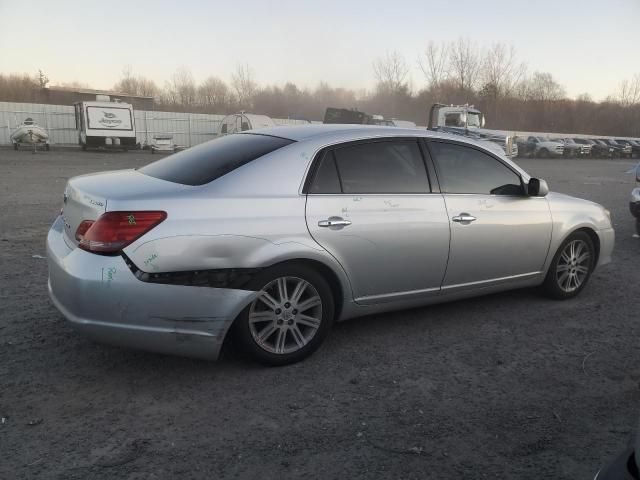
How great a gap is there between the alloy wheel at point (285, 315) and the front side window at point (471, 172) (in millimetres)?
1385

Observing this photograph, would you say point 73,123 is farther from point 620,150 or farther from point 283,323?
point 620,150

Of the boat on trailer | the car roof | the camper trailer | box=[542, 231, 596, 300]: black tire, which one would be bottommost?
box=[542, 231, 596, 300]: black tire

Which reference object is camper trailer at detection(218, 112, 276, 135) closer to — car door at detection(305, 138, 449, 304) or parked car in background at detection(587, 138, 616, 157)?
car door at detection(305, 138, 449, 304)

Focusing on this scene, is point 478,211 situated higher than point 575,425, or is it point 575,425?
point 478,211

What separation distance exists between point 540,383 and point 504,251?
1279 millimetres

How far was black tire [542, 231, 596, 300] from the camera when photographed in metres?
4.71

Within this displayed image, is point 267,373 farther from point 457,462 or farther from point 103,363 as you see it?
point 457,462

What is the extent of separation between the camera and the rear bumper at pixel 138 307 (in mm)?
2830

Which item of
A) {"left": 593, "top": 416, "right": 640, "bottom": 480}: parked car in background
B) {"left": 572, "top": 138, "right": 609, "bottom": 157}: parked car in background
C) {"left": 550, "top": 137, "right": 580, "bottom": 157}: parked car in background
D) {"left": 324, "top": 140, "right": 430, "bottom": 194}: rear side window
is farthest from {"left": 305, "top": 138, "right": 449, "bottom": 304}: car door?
{"left": 572, "top": 138, "right": 609, "bottom": 157}: parked car in background

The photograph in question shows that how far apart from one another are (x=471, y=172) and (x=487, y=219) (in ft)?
1.31

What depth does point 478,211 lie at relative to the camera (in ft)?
13.4

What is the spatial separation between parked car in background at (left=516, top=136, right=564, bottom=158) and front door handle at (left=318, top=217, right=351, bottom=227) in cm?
3964

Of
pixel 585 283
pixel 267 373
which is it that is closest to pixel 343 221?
pixel 267 373

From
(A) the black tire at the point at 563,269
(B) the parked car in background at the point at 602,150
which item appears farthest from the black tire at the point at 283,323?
(B) the parked car in background at the point at 602,150
